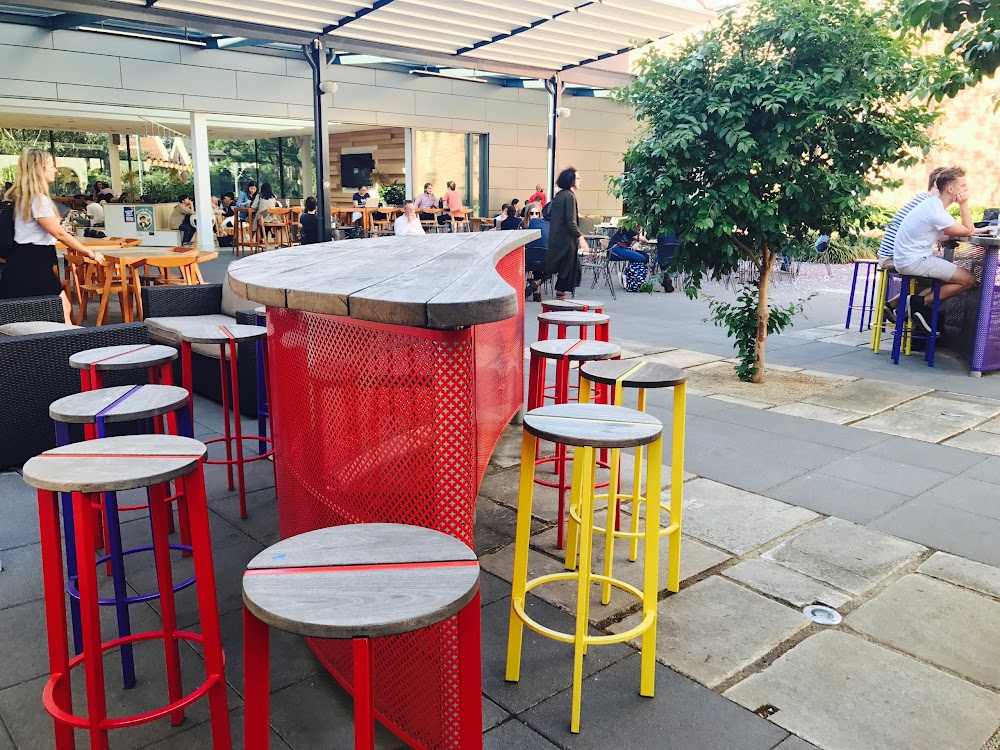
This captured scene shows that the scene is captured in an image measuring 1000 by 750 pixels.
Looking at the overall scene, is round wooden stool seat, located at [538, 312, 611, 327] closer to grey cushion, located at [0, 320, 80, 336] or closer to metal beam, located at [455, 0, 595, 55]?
grey cushion, located at [0, 320, 80, 336]

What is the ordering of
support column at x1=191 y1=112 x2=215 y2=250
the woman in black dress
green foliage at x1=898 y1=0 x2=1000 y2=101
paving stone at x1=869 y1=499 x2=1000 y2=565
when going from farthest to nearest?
support column at x1=191 y1=112 x2=215 y2=250
the woman in black dress
paving stone at x1=869 y1=499 x2=1000 y2=565
green foliage at x1=898 y1=0 x2=1000 y2=101

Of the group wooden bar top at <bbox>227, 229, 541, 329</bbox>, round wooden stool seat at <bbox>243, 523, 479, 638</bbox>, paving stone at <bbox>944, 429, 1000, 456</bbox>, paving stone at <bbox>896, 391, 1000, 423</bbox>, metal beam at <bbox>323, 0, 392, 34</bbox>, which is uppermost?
metal beam at <bbox>323, 0, 392, 34</bbox>

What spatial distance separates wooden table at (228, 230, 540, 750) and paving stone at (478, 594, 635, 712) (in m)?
0.35

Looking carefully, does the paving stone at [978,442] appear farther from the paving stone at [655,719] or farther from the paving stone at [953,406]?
the paving stone at [655,719]

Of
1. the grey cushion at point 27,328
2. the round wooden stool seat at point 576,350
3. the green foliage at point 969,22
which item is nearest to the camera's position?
the green foliage at point 969,22

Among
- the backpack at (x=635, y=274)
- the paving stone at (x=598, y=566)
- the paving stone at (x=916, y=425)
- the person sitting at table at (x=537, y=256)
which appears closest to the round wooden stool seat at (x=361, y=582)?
the paving stone at (x=598, y=566)

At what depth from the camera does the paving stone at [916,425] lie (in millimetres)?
4637

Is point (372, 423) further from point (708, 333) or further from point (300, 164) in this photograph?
point (300, 164)

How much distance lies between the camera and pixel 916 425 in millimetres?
4848

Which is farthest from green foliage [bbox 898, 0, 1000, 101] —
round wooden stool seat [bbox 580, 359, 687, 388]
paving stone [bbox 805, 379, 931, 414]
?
paving stone [bbox 805, 379, 931, 414]

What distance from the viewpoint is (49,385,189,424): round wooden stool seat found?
222cm

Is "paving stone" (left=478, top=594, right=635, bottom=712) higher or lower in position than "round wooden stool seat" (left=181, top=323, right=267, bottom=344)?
lower

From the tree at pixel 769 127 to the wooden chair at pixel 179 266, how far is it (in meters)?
3.56

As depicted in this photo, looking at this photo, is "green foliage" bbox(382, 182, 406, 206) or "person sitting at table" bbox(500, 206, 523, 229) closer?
"person sitting at table" bbox(500, 206, 523, 229)
